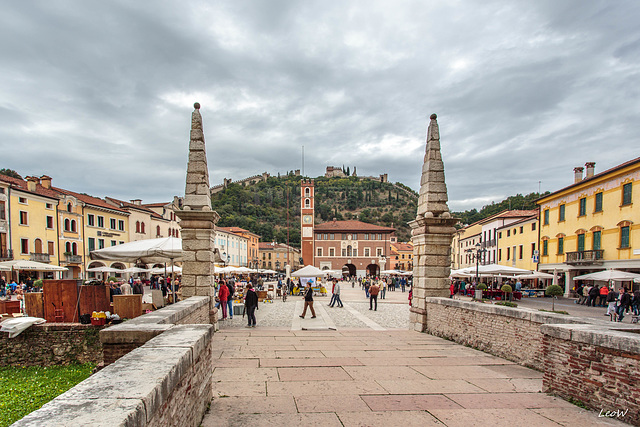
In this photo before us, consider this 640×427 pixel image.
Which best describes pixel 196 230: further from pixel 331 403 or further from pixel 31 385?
pixel 331 403

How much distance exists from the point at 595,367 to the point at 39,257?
37553 millimetres

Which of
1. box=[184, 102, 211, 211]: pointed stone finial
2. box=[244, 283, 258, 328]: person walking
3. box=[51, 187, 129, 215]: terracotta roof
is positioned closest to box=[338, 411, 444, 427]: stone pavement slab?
box=[184, 102, 211, 211]: pointed stone finial

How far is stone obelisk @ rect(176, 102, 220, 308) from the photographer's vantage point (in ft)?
32.3

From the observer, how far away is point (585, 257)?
27.6 m

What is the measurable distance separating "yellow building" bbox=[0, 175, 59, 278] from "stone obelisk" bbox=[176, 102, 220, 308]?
26.9 m

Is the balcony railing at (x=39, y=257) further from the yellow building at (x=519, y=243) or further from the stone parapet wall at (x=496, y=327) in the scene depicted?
the yellow building at (x=519, y=243)

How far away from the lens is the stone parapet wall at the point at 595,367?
4.05m

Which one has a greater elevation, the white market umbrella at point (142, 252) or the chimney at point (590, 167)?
the chimney at point (590, 167)

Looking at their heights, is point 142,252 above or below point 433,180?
below

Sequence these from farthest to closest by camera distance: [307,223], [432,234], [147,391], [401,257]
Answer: [401,257] → [307,223] → [432,234] → [147,391]

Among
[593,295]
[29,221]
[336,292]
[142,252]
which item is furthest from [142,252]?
[29,221]

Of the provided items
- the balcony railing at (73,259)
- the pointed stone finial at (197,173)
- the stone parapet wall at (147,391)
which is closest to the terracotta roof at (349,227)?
the balcony railing at (73,259)

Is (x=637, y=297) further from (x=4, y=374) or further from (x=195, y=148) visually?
(x=4, y=374)

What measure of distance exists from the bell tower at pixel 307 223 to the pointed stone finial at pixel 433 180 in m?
61.3
